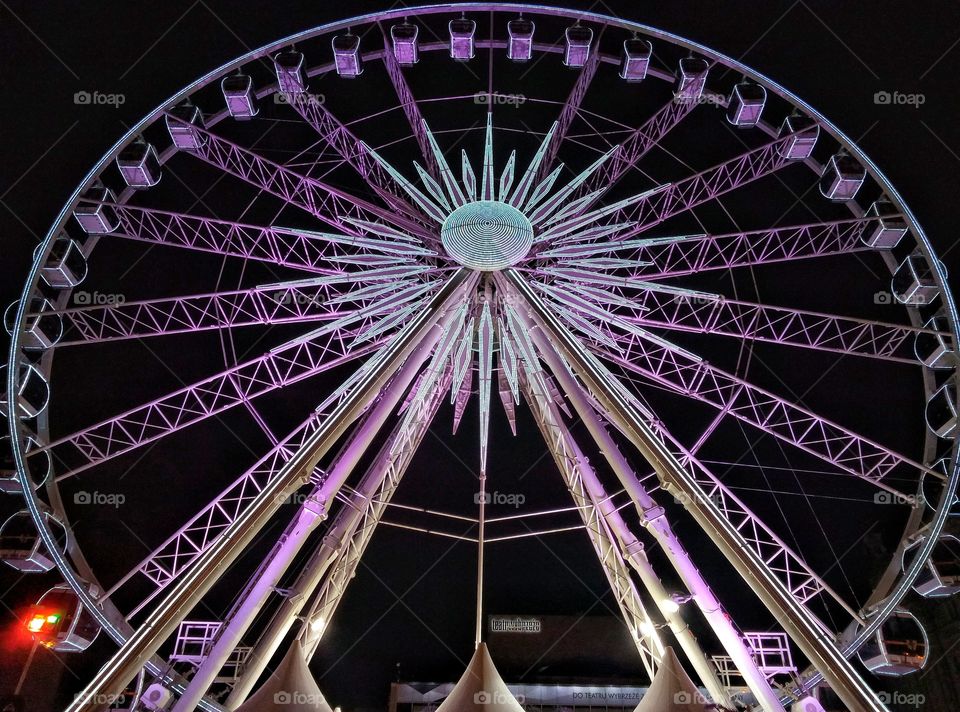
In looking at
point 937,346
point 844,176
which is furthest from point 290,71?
point 937,346

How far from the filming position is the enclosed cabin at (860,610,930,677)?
1370 cm

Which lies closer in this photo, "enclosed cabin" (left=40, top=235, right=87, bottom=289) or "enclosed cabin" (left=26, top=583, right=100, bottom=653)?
"enclosed cabin" (left=26, top=583, right=100, bottom=653)

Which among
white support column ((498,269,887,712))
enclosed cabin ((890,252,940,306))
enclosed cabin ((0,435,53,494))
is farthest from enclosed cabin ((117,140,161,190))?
enclosed cabin ((890,252,940,306))

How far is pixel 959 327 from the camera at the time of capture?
1383 cm

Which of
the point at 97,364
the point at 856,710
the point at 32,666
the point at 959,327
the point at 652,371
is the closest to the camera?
the point at 856,710

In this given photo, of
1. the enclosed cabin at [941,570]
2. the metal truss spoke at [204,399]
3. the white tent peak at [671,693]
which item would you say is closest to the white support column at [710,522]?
the white tent peak at [671,693]

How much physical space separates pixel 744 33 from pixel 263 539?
19266 millimetres

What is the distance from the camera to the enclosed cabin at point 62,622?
13188mm

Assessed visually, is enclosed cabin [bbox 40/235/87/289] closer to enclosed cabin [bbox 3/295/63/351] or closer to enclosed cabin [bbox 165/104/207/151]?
enclosed cabin [bbox 3/295/63/351]

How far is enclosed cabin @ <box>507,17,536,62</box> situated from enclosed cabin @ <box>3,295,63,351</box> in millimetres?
11552

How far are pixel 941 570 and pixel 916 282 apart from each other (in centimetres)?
599

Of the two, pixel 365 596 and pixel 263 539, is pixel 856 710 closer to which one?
pixel 365 596

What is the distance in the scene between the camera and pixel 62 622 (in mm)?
13320

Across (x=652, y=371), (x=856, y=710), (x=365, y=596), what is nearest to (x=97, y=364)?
(x=365, y=596)
